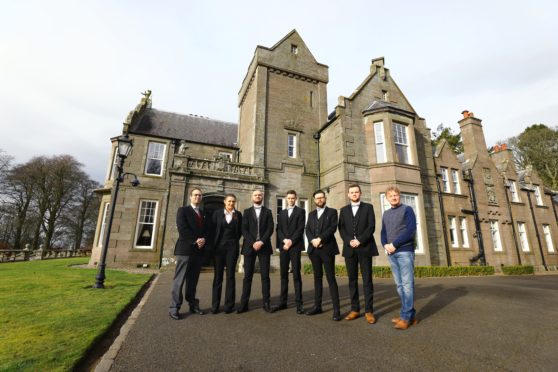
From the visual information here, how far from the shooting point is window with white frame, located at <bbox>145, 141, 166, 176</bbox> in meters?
16.6

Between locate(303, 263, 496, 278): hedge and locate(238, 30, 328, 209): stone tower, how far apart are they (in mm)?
5045

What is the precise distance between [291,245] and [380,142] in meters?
12.9

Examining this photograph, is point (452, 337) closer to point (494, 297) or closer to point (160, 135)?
point (494, 297)

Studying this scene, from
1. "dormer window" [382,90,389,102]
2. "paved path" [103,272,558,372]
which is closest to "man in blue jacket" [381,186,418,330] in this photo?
"paved path" [103,272,558,372]

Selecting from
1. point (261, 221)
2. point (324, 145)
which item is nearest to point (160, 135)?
point (324, 145)

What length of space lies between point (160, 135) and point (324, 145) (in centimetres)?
1120

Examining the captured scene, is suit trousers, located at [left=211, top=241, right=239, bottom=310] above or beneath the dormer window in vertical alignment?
beneath

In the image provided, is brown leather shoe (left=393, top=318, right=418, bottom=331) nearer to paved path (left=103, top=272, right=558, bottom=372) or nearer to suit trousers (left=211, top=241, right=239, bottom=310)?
paved path (left=103, top=272, right=558, bottom=372)

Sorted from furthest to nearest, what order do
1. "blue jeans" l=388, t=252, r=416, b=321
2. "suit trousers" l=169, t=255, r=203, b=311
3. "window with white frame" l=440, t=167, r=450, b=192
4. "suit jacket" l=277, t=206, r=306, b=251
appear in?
"window with white frame" l=440, t=167, r=450, b=192 < "suit jacket" l=277, t=206, r=306, b=251 < "suit trousers" l=169, t=255, r=203, b=311 < "blue jeans" l=388, t=252, r=416, b=321

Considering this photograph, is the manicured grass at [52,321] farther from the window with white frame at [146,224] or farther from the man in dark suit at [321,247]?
the window with white frame at [146,224]

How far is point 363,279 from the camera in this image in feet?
16.1

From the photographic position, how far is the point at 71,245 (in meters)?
40.8

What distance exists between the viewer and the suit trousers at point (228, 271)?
538cm

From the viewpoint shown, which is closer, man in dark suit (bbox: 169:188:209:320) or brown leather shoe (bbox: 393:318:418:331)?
brown leather shoe (bbox: 393:318:418:331)
